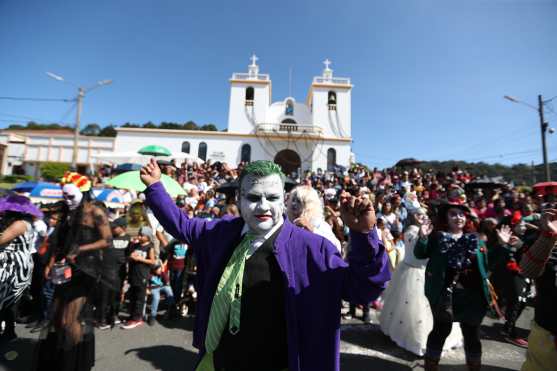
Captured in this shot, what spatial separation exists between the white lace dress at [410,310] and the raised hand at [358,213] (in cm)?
273

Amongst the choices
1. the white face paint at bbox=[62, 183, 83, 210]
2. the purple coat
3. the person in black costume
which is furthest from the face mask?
the white face paint at bbox=[62, 183, 83, 210]

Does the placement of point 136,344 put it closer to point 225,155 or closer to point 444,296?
point 444,296

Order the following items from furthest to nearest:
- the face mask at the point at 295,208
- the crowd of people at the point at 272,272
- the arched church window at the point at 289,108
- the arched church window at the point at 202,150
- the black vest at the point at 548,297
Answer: the arched church window at the point at 289,108 < the arched church window at the point at 202,150 < the face mask at the point at 295,208 < the black vest at the point at 548,297 < the crowd of people at the point at 272,272

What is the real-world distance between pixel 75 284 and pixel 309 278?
8.30ft

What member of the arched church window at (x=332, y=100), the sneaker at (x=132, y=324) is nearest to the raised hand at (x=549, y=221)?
the sneaker at (x=132, y=324)

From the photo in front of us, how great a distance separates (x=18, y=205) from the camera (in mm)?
3020

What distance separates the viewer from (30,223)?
3.22m

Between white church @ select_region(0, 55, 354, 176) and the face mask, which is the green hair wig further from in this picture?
white church @ select_region(0, 55, 354, 176)

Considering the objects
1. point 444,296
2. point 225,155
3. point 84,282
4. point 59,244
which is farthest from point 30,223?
point 225,155

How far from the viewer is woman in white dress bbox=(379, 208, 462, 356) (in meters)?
3.70

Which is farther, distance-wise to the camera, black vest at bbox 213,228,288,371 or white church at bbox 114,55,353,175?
white church at bbox 114,55,353,175

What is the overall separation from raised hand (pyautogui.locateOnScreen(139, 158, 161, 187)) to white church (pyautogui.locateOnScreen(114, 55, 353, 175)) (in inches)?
981

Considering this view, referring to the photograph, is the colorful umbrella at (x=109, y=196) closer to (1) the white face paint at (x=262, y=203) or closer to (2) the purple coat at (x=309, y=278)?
(2) the purple coat at (x=309, y=278)

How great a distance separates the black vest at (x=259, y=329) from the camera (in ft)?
5.03
